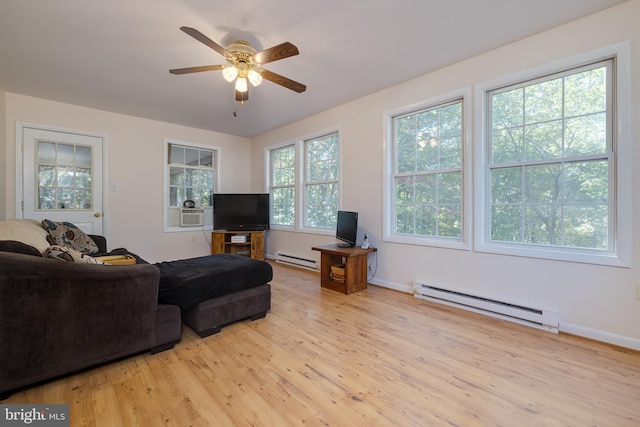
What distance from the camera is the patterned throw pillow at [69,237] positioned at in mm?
3036

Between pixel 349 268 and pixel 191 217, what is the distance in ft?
11.0

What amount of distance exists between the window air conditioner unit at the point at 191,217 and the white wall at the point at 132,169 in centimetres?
19

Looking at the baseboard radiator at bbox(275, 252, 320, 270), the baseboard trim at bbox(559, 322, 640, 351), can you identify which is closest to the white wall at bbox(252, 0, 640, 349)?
the baseboard trim at bbox(559, 322, 640, 351)

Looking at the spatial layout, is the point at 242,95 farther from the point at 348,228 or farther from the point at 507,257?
A: the point at 507,257

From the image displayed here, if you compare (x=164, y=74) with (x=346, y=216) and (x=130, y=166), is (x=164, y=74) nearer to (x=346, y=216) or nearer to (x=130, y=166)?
(x=130, y=166)

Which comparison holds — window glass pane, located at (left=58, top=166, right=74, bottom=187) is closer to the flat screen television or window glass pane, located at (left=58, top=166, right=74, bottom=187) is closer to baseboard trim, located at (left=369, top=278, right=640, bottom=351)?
the flat screen television

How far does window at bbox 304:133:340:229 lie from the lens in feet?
14.3

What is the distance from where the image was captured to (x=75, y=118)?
4.05 metres

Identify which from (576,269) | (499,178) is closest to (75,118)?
(499,178)

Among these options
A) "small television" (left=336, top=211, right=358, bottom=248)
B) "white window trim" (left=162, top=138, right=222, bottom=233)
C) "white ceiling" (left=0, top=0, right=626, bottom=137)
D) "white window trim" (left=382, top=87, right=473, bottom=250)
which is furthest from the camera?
"white window trim" (left=162, top=138, right=222, bottom=233)

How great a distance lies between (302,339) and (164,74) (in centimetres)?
327

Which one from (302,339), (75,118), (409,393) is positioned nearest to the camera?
(409,393)

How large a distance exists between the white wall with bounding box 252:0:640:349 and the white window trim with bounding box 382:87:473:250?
7cm

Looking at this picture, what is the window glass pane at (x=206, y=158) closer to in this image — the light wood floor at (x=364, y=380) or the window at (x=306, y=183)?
the window at (x=306, y=183)
